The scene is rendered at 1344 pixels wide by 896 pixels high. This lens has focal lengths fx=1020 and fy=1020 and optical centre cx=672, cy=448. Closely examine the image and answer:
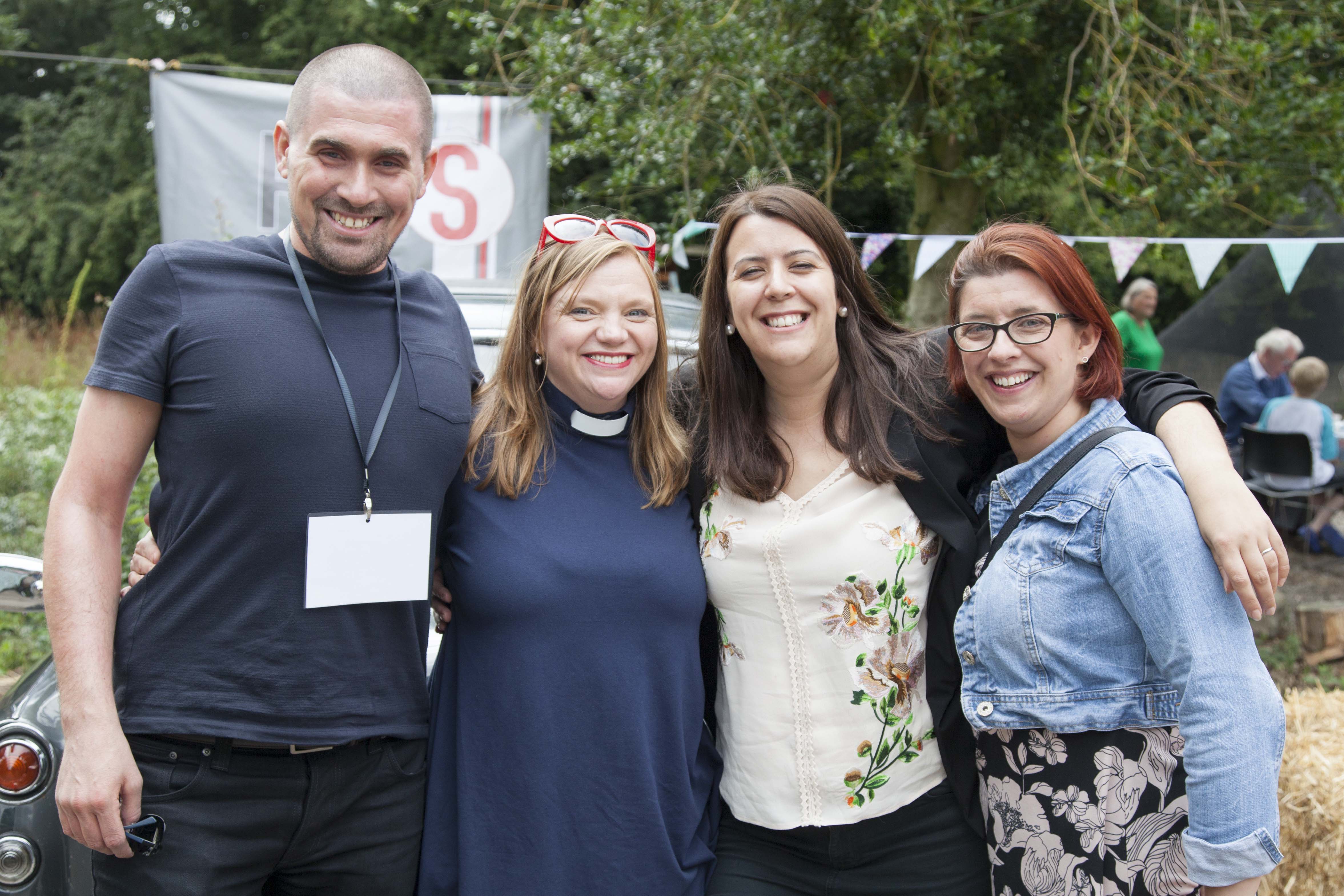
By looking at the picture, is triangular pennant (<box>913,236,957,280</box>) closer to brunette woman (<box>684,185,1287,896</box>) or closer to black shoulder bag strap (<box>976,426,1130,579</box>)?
brunette woman (<box>684,185,1287,896</box>)

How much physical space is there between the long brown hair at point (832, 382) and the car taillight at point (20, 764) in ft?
5.11

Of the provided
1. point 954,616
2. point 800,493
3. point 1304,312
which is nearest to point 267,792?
point 800,493

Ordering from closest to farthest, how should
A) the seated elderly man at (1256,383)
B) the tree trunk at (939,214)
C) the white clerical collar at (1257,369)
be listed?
the tree trunk at (939,214) < the seated elderly man at (1256,383) < the white clerical collar at (1257,369)

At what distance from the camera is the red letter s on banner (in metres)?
6.75

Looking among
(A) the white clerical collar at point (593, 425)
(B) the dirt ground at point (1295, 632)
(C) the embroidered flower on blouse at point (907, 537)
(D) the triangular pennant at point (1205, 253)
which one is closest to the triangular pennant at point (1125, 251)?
(D) the triangular pennant at point (1205, 253)

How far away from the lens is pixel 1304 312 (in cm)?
812

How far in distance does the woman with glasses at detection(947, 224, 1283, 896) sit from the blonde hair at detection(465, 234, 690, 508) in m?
0.67

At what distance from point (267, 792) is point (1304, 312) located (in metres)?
8.68

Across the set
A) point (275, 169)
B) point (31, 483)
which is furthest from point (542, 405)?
point (275, 169)

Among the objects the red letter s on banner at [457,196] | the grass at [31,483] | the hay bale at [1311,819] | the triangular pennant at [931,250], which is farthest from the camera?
the red letter s on banner at [457,196]

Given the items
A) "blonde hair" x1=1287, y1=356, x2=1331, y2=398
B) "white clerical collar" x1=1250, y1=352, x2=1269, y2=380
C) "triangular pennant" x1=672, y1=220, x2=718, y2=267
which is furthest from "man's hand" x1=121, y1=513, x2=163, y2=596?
"white clerical collar" x1=1250, y1=352, x2=1269, y2=380

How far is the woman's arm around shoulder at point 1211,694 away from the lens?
5.34 ft

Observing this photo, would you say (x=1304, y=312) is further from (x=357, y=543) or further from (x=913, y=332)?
(x=357, y=543)

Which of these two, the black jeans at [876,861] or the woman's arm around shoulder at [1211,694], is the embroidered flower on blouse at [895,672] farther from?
the woman's arm around shoulder at [1211,694]
